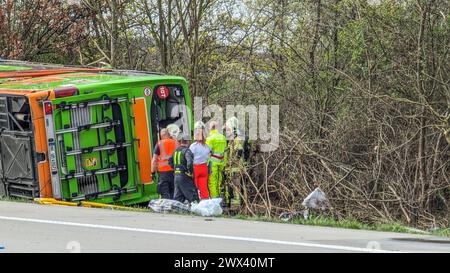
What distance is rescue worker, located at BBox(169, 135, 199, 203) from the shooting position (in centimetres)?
1441

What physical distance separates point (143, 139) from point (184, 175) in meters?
1.13

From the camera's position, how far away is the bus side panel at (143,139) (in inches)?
589

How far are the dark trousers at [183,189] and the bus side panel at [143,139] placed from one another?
90cm

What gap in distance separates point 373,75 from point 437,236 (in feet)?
23.6

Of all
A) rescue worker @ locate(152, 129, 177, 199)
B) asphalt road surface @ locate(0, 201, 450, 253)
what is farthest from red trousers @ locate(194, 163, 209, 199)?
asphalt road surface @ locate(0, 201, 450, 253)

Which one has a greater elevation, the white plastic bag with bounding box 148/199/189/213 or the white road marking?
the white road marking

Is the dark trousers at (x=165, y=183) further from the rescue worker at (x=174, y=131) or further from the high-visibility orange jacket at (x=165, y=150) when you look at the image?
the rescue worker at (x=174, y=131)

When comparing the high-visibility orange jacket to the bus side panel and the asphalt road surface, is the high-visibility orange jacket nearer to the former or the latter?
the bus side panel

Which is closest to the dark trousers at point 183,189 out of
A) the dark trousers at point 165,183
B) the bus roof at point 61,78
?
the dark trousers at point 165,183

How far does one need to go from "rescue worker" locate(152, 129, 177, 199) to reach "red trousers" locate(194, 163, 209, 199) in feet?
1.41

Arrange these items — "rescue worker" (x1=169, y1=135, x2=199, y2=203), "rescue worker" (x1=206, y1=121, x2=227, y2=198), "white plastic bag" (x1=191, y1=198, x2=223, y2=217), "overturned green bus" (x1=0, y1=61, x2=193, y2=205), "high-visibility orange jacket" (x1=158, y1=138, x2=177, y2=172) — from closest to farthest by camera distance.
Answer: "white plastic bag" (x1=191, y1=198, x2=223, y2=217) → "overturned green bus" (x1=0, y1=61, x2=193, y2=205) → "rescue worker" (x1=169, y1=135, x2=199, y2=203) → "high-visibility orange jacket" (x1=158, y1=138, x2=177, y2=172) → "rescue worker" (x1=206, y1=121, x2=227, y2=198)

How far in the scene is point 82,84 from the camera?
47.5 feet
